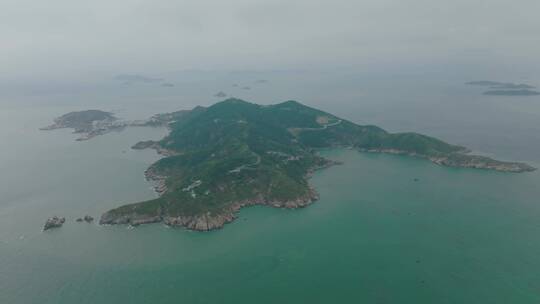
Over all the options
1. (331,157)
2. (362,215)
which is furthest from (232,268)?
(331,157)

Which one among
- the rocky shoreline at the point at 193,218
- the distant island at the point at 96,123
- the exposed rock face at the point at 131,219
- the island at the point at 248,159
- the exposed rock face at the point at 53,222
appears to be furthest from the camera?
the distant island at the point at 96,123

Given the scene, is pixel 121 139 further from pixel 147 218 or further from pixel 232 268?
pixel 232 268

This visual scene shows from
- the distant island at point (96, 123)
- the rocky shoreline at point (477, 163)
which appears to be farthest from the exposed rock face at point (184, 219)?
the distant island at point (96, 123)

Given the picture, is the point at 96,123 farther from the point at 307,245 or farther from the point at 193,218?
the point at 307,245

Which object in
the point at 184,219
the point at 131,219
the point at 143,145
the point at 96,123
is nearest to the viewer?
the point at 184,219

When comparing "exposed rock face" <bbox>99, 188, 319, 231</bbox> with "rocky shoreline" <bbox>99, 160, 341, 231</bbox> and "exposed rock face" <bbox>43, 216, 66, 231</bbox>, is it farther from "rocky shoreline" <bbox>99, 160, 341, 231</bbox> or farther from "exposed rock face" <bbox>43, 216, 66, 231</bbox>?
"exposed rock face" <bbox>43, 216, 66, 231</bbox>

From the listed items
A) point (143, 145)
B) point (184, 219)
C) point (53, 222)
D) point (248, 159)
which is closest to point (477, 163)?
point (248, 159)

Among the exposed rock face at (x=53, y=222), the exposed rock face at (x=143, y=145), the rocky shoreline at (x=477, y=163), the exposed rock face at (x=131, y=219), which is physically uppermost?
the rocky shoreline at (x=477, y=163)

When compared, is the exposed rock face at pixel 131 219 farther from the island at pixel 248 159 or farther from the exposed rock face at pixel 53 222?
the exposed rock face at pixel 53 222
